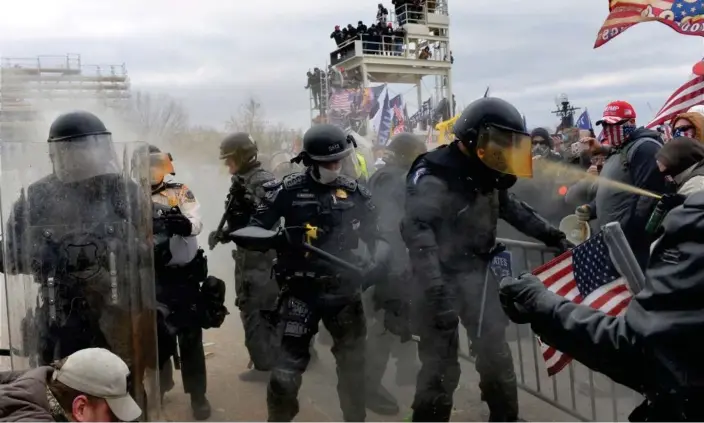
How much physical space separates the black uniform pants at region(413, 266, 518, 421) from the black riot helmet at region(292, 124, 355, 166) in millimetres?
1091

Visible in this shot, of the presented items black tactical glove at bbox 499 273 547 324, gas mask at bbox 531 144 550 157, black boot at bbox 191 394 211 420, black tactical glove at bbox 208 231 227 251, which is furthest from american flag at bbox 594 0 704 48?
black boot at bbox 191 394 211 420

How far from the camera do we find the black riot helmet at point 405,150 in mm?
5586

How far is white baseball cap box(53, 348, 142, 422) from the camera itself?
2.28 meters

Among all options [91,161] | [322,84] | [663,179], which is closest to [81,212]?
[91,161]

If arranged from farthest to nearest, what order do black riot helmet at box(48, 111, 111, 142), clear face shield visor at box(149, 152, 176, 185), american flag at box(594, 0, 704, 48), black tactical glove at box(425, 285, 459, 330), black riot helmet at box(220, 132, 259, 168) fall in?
american flag at box(594, 0, 704, 48), black riot helmet at box(220, 132, 259, 168), clear face shield visor at box(149, 152, 176, 185), black tactical glove at box(425, 285, 459, 330), black riot helmet at box(48, 111, 111, 142)

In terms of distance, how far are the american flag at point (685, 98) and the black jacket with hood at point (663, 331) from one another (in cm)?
455

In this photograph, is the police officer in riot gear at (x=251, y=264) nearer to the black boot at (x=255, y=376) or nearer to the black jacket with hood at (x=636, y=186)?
the black boot at (x=255, y=376)

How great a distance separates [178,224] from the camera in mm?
4051

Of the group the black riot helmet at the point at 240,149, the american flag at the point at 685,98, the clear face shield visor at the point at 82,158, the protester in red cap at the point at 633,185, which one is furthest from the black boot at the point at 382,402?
the american flag at the point at 685,98

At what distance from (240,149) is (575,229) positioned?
9.15 feet

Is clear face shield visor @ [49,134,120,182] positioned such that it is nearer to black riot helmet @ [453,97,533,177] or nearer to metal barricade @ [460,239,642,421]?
black riot helmet @ [453,97,533,177]

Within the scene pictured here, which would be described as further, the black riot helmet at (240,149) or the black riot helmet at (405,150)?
the black riot helmet at (405,150)

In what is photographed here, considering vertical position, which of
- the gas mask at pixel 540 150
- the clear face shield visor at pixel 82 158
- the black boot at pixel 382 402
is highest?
the gas mask at pixel 540 150

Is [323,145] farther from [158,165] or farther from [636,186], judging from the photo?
[636,186]
